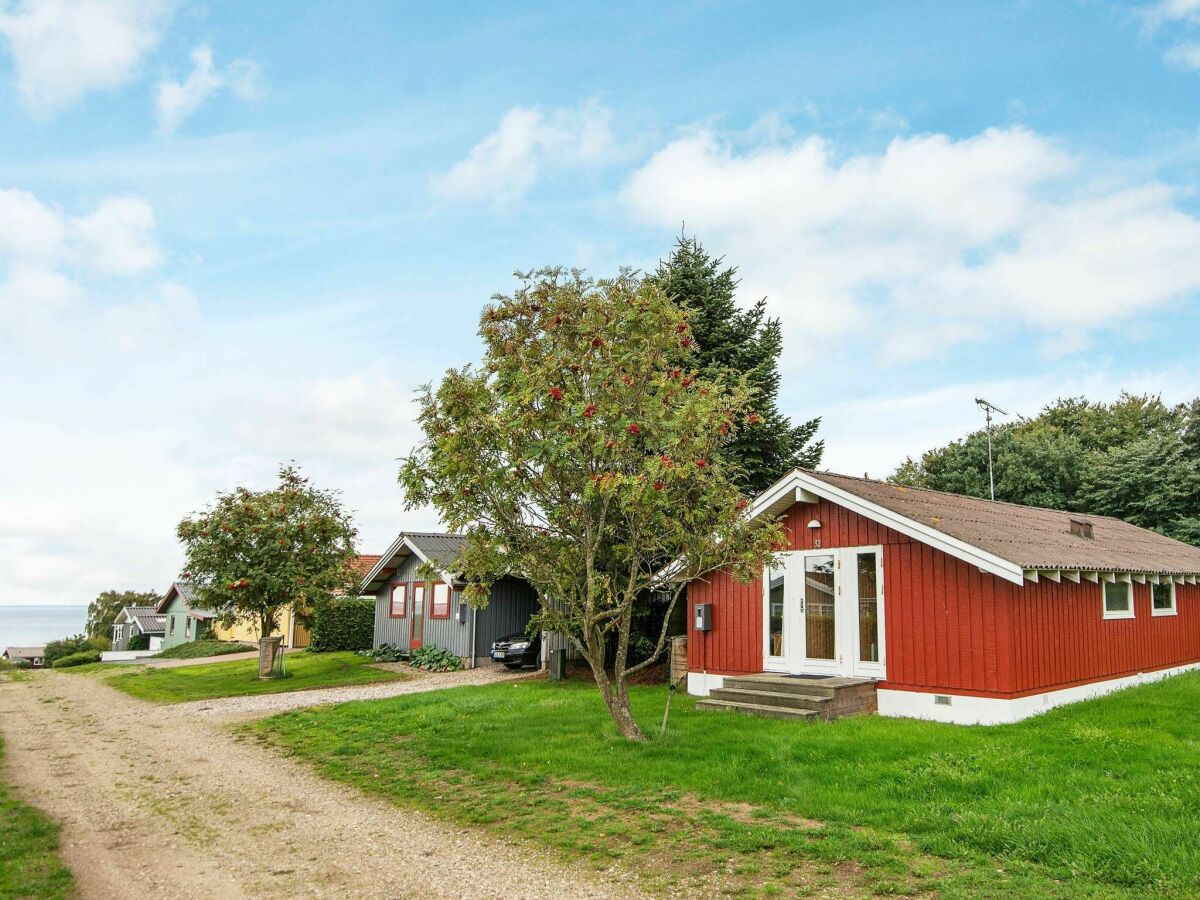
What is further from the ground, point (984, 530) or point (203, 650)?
point (984, 530)

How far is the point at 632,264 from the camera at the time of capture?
10.7m

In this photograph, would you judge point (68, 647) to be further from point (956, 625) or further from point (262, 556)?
point (956, 625)

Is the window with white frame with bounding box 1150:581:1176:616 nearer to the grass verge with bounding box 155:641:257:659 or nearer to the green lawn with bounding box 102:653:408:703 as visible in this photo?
the green lawn with bounding box 102:653:408:703

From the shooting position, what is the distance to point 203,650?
35.1m

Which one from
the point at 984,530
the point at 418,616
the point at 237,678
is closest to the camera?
the point at 984,530

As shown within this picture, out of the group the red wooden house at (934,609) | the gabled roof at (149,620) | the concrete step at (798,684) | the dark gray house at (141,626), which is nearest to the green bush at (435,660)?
the red wooden house at (934,609)

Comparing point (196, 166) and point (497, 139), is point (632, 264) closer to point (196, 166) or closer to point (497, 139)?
point (497, 139)

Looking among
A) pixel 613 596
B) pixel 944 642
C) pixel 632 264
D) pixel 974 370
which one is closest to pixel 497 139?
pixel 632 264

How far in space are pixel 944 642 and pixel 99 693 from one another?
19.9 metres

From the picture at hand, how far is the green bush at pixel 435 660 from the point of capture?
22422 millimetres

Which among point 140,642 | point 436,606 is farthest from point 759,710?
point 140,642

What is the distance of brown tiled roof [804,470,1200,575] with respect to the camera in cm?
1165

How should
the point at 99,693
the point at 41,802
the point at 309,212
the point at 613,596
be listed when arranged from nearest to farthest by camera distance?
the point at 41,802, the point at 613,596, the point at 309,212, the point at 99,693

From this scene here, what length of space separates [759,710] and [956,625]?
322cm
